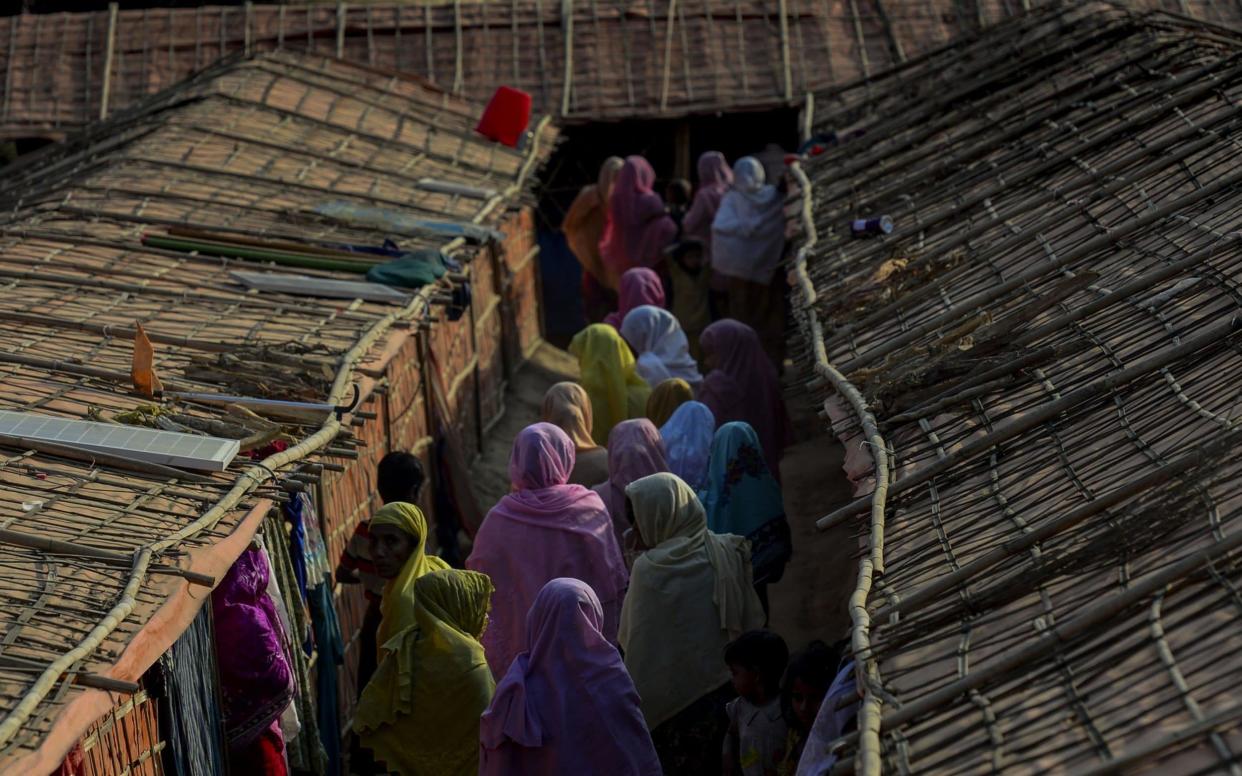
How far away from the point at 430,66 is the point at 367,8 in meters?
1.05

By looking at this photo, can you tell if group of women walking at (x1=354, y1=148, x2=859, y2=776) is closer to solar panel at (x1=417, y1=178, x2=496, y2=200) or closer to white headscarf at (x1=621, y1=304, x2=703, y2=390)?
white headscarf at (x1=621, y1=304, x2=703, y2=390)

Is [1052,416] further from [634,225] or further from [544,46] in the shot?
[544,46]

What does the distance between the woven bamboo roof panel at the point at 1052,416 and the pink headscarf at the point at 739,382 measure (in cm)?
48

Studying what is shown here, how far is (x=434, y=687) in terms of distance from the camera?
580 cm

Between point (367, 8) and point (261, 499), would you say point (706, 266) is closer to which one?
point (367, 8)

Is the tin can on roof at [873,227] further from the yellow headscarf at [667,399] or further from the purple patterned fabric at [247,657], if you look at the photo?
the purple patterned fabric at [247,657]

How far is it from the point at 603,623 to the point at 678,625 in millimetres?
423

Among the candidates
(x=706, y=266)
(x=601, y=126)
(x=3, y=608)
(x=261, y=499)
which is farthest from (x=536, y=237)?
(x=3, y=608)

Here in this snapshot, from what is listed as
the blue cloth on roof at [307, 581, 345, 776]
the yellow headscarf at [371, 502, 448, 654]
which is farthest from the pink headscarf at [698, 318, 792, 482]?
the yellow headscarf at [371, 502, 448, 654]

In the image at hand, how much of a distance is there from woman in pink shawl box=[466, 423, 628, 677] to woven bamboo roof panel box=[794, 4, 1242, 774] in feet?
3.52

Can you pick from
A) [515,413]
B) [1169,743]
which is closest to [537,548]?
[1169,743]

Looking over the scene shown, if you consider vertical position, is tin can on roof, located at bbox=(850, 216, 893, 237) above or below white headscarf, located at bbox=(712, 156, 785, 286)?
above

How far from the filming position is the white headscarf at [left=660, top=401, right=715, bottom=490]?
765 centimetres

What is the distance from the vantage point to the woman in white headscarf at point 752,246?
1248 cm
